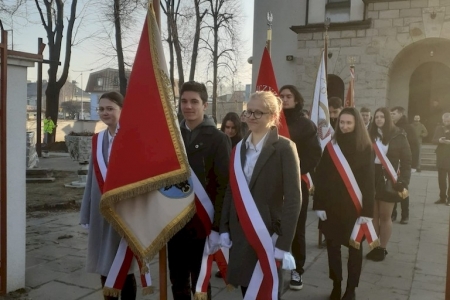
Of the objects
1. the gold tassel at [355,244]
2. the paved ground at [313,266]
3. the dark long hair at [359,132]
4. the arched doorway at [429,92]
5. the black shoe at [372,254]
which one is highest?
the arched doorway at [429,92]

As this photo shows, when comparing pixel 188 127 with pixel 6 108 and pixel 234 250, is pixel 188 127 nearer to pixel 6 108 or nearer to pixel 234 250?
pixel 234 250

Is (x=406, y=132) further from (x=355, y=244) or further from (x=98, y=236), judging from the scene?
(x=98, y=236)

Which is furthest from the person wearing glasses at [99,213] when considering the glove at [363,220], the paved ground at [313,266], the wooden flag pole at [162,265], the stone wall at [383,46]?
the stone wall at [383,46]

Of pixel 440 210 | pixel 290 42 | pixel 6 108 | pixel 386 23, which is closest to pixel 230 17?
Result: pixel 290 42

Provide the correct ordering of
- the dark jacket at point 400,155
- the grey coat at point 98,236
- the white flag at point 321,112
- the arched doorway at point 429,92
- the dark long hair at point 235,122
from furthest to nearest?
the arched doorway at point 429,92 < the white flag at point 321,112 < the dark jacket at point 400,155 < the dark long hair at point 235,122 < the grey coat at point 98,236

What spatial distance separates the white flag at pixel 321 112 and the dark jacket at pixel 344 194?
7.20 ft

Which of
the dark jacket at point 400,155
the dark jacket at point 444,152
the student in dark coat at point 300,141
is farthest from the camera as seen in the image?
the dark jacket at point 444,152

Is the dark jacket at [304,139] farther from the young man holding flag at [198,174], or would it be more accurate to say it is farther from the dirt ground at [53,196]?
the dirt ground at [53,196]

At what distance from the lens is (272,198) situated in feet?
9.59

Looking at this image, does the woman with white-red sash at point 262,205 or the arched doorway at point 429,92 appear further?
the arched doorway at point 429,92

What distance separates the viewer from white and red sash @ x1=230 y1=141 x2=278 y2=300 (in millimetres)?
2836

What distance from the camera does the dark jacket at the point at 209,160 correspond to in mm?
3131

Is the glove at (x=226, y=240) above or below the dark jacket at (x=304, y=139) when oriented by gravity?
below

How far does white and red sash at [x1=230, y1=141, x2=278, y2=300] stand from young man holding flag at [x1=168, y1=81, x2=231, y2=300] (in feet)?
0.96
